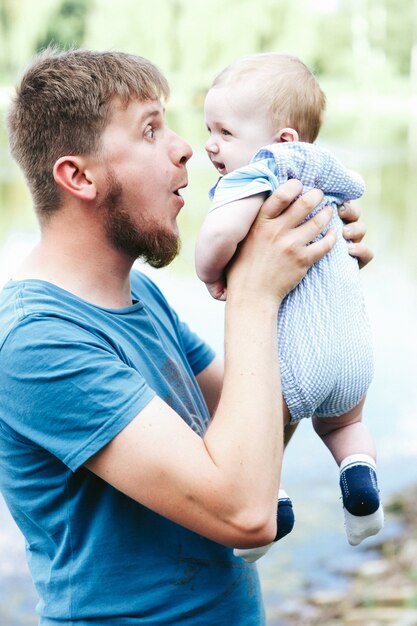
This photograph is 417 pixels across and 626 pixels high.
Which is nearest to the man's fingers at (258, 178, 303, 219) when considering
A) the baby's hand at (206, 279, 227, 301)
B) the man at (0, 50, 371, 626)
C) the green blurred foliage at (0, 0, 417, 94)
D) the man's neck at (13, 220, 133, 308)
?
the man at (0, 50, 371, 626)

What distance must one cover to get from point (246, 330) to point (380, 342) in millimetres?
5781

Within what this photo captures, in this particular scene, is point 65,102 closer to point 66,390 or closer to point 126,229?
point 126,229

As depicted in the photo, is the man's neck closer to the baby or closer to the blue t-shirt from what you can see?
the blue t-shirt

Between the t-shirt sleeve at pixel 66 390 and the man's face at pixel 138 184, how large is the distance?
0.32 meters

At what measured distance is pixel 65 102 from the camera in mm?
1784

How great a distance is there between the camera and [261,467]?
1522 millimetres

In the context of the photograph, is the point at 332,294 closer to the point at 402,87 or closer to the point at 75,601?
the point at 75,601

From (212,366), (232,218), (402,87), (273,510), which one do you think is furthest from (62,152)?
(402,87)

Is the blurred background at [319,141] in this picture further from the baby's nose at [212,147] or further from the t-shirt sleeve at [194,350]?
the t-shirt sleeve at [194,350]

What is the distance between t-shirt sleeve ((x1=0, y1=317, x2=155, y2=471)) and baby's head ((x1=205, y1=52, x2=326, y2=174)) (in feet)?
2.09

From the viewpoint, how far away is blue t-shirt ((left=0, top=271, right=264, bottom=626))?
59.2 inches

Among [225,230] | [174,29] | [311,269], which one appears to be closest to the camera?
[225,230]

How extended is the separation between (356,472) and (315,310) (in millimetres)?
358

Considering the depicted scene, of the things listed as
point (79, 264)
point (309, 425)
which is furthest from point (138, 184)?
point (309, 425)
